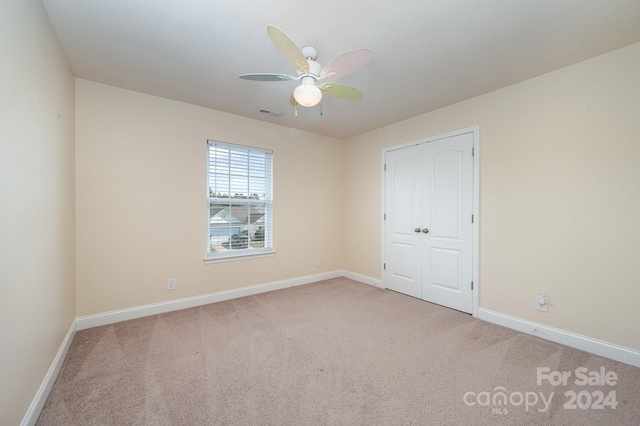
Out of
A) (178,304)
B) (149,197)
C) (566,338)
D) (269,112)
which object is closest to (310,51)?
(269,112)

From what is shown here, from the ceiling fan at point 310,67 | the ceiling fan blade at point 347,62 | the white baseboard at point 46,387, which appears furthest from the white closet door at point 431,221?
the white baseboard at point 46,387

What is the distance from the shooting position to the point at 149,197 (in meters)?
3.04

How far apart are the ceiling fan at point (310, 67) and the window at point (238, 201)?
186 centimetres

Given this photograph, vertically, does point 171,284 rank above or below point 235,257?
below

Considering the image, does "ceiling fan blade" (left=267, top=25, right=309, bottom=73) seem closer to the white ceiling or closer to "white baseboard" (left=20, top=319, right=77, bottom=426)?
the white ceiling

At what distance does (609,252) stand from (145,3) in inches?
156

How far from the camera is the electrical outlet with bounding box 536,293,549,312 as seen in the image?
252 cm

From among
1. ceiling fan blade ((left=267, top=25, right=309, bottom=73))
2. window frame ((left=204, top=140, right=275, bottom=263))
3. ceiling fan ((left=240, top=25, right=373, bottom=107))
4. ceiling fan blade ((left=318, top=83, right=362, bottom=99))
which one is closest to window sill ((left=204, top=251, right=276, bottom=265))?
window frame ((left=204, top=140, right=275, bottom=263))

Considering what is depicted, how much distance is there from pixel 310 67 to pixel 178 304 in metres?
3.02

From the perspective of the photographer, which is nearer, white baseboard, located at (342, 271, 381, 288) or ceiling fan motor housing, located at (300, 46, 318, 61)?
ceiling fan motor housing, located at (300, 46, 318, 61)

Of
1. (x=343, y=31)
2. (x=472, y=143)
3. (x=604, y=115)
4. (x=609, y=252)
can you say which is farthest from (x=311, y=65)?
(x=609, y=252)

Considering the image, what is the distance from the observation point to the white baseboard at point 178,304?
2730mm

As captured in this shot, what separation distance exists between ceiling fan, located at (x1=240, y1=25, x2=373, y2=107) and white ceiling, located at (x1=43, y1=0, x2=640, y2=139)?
0.29m

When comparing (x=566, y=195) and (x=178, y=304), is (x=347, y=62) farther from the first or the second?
(x=178, y=304)
